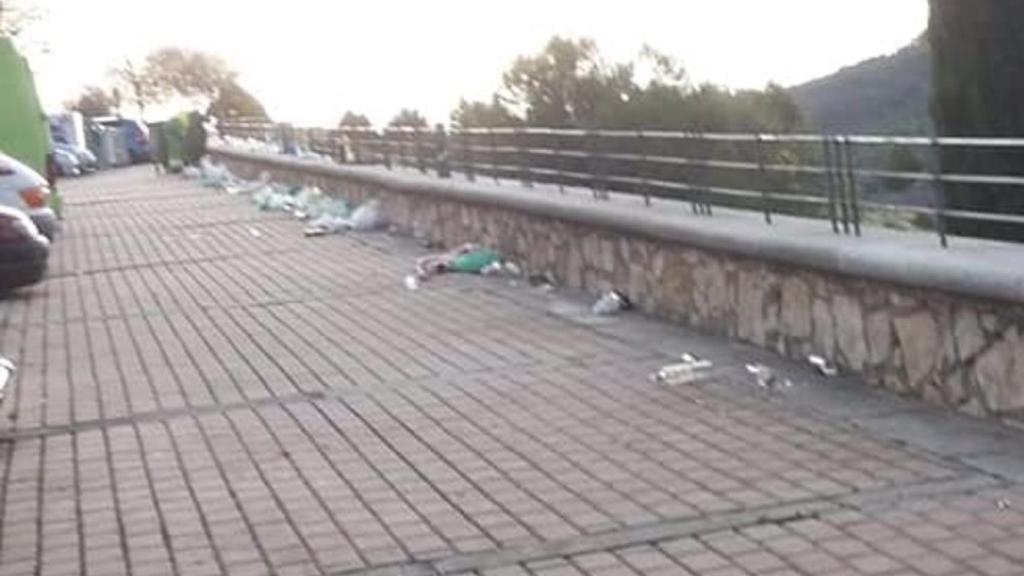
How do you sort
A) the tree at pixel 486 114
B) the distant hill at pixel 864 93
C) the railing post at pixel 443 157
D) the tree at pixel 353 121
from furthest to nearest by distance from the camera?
1. the distant hill at pixel 864 93
2. the tree at pixel 486 114
3. the tree at pixel 353 121
4. the railing post at pixel 443 157

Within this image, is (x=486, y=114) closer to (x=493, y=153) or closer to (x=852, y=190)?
(x=493, y=153)

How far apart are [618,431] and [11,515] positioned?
272 centimetres

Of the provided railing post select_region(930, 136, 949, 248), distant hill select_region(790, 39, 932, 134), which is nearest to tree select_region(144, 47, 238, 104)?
distant hill select_region(790, 39, 932, 134)

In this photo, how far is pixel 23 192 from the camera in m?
18.1

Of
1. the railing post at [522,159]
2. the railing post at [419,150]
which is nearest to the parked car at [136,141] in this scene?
the railing post at [419,150]

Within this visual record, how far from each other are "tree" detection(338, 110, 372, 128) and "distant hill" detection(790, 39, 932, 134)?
24.6 feet

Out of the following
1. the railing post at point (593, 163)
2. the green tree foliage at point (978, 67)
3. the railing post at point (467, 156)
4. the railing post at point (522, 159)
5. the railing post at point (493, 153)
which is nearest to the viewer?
the green tree foliage at point (978, 67)

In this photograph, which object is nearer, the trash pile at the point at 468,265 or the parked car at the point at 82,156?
the trash pile at the point at 468,265

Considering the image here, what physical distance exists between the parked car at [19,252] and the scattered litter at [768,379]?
812 cm

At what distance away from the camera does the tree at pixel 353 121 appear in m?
25.7

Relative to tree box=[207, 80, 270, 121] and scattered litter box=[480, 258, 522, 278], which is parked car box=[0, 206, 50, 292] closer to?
scattered litter box=[480, 258, 522, 278]

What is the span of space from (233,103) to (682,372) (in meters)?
53.5

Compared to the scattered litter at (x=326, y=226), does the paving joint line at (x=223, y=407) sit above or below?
above

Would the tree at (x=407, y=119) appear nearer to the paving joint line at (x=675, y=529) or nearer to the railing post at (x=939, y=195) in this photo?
the railing post at (x=939, y=195)
